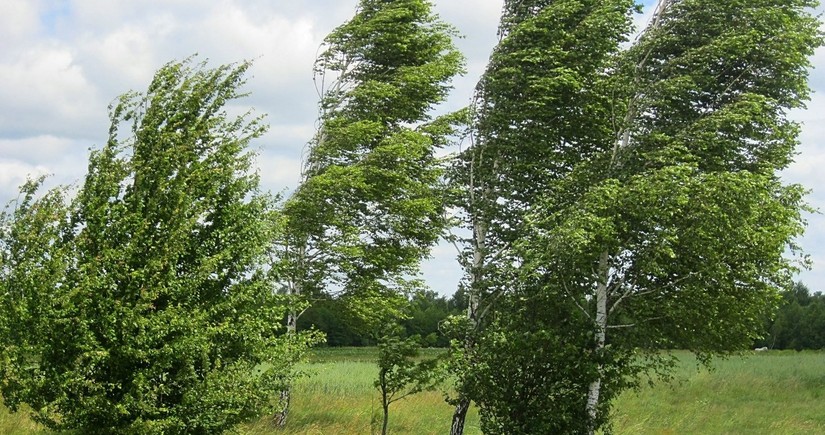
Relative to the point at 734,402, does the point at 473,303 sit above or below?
above

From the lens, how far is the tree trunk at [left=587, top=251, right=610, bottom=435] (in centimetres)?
1862

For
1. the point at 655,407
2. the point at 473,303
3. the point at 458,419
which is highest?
the point at 473,303

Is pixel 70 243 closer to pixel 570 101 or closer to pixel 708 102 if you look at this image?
pixel 570 101

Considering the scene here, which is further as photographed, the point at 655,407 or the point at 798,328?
the point at 798,328

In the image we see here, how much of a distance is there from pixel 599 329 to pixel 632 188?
3296 millimetres

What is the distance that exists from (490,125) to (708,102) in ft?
18.6

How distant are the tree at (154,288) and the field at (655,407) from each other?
15.3 ft

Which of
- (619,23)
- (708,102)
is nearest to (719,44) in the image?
(708,102)

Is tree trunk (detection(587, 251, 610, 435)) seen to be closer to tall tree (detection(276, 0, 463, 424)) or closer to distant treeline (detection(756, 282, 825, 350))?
tall tree (detection(276, 0, 463, 424))

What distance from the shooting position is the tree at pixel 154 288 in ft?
38.0

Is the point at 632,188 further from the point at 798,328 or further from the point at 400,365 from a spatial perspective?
the point at 798,328

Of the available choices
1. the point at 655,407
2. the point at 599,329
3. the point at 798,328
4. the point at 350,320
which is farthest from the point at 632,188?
the point at 798,328

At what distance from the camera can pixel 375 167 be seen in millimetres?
23000

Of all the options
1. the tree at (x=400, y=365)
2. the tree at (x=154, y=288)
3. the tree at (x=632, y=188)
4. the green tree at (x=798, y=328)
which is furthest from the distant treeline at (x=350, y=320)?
the green tree at (x=798, y=328)
